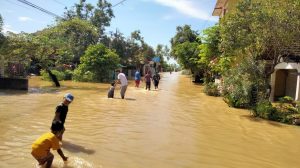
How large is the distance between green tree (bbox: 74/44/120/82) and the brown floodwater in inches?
728

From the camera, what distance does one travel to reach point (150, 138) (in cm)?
968

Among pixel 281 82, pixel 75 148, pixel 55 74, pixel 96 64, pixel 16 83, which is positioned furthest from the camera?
pixel 96 64

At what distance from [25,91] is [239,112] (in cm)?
1277

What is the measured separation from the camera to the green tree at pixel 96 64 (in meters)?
33.9

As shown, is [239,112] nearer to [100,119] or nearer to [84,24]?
[100,119]

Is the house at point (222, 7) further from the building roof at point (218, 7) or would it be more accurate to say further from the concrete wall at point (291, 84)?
the concrete wall at point (291, 84)

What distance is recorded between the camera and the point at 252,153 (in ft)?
28.5

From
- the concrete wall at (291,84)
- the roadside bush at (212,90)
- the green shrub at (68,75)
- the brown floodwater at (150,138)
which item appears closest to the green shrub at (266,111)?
the brown floodwater at (150,138)

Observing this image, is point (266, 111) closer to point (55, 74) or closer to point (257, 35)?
point (257, 35)

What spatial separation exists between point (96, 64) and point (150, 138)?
25.1 meters

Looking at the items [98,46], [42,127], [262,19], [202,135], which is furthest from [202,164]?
[98,46]

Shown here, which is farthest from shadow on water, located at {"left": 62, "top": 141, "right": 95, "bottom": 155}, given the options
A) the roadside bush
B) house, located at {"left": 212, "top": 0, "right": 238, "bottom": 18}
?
house, located at {"left": 212, "top": 0, "right": 238, "bottom": 18}

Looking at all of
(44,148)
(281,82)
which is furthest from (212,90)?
(44,148)

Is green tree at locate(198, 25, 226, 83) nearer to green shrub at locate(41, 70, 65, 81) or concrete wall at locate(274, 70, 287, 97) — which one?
concrete wall at locate(274, 70, 287, 97)
